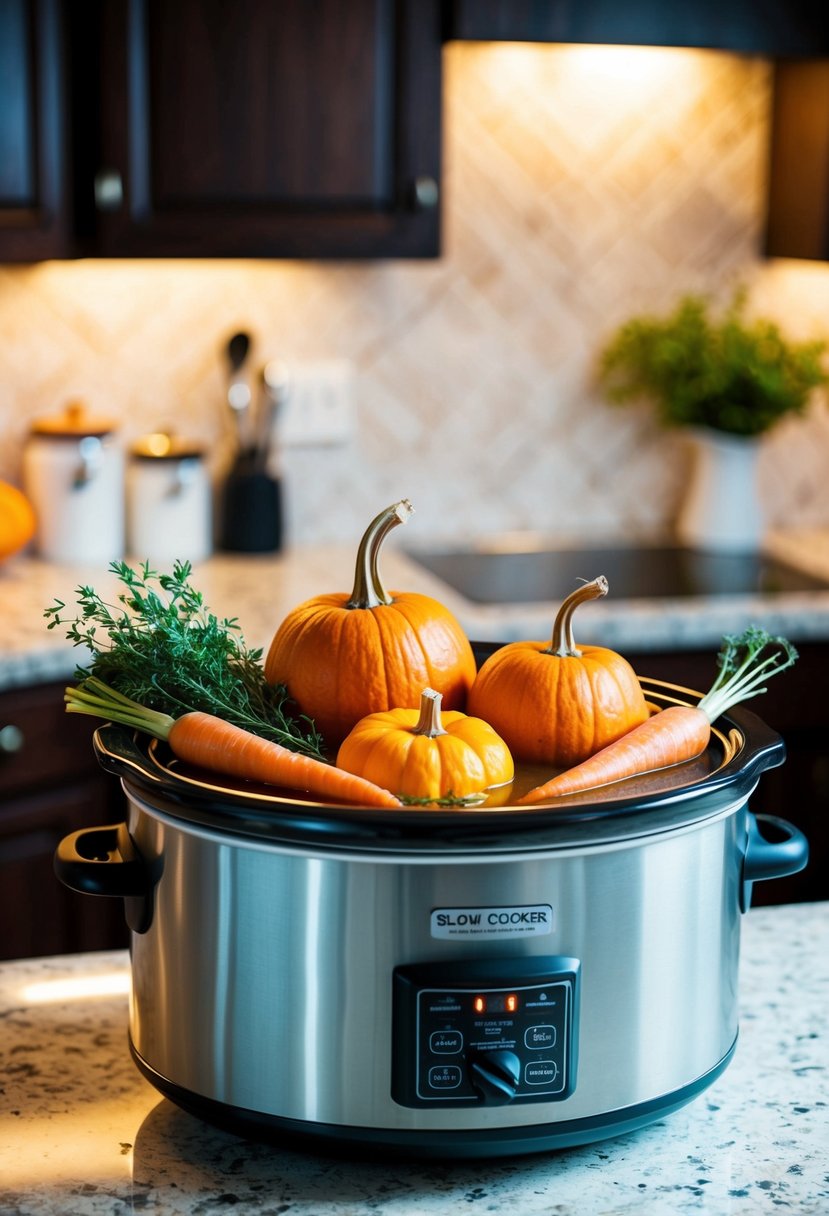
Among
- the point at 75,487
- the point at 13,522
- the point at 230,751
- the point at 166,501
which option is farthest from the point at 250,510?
the point at 230,751

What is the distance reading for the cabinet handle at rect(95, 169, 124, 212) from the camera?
2246 millimetres

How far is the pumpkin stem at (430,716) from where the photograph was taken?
2.84 feet

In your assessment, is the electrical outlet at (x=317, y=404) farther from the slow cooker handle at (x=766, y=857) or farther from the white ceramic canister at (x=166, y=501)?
the slow cooker handle at (x=766, y=857)

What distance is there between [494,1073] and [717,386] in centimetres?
207

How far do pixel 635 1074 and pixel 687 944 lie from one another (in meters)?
0.08

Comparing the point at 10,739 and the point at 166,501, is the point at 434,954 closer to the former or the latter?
the point at 10,739

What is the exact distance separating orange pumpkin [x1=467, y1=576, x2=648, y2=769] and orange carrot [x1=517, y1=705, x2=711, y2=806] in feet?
0.04

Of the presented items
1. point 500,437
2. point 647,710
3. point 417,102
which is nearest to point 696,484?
point 500,437

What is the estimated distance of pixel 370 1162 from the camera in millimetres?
883

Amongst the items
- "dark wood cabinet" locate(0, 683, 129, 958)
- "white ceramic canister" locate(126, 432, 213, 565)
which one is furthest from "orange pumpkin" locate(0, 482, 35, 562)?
"dark wood cabinet" locate(0, 683, 129, 958)

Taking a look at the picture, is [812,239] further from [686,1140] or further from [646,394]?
[686,1140]

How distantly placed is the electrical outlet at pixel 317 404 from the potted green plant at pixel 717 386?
0.49 metres

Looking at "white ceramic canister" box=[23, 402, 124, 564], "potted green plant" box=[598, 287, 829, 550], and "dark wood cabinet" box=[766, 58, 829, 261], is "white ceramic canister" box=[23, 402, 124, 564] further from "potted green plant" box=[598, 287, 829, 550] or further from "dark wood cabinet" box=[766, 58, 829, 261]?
"dark wood cabinet" box=[766, 58, 829, 261]

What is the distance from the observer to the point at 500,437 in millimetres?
2867
